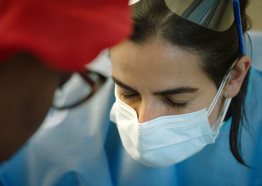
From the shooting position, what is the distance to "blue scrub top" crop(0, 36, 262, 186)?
0.96m

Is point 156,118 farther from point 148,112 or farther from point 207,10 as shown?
point 207,10

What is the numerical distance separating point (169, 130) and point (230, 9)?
35cm

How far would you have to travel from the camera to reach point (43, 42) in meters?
0.25

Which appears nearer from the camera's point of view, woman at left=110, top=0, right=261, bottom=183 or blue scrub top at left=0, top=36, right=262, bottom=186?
woman at left=110, top=0, right=261, bottom=183

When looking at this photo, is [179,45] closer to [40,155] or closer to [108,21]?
[108,21]

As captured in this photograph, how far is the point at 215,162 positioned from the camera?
1.00 meters

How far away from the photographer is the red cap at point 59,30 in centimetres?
25

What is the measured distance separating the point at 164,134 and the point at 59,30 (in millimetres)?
570

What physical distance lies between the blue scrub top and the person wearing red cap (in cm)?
66

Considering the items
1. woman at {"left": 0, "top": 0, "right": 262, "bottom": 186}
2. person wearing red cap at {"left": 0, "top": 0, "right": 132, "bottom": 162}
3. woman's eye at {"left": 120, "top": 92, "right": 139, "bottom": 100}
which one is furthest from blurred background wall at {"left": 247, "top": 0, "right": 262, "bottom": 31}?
person wearing red cap at {"left": 0, "top": 0, "right": 132, "bottom": 162}

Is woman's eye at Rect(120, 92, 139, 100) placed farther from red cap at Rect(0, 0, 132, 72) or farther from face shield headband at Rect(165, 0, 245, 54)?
red cap at Rect(0, 0, 132, 72)

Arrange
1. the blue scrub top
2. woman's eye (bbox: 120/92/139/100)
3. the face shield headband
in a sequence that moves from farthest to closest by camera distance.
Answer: the blue scrub top → woman's eye (bbox: 120/92/139/100) → the face shield headband

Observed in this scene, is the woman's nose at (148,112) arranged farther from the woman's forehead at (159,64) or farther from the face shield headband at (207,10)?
the face shield headband at (207,10)

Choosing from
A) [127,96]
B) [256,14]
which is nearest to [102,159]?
[127,96]
